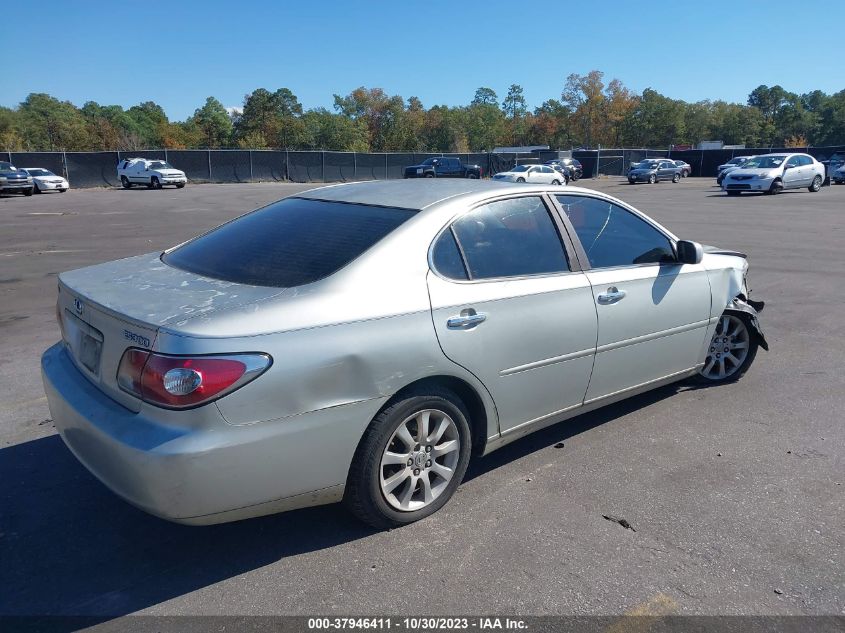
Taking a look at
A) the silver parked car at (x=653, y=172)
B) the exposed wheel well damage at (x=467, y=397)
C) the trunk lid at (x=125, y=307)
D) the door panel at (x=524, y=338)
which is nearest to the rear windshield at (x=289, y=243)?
the trunk lid at (x=125, y=307)

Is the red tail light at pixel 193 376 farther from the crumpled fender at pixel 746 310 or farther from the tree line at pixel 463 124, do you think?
the tree line at pixel 463 124

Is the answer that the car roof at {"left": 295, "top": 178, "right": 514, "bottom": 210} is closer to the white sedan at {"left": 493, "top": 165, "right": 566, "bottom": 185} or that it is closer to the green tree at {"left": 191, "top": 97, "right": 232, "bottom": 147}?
the white sedan at {"left": 493, "top": 165, "right": 566, "bottom": 185}

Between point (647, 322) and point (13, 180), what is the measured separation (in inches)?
1329

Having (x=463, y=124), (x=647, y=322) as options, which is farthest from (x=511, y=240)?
(x=463, y=124)

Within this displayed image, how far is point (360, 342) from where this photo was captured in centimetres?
299

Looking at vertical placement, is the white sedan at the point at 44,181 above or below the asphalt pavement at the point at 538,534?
above

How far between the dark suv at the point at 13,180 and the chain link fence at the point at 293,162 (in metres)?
8.76

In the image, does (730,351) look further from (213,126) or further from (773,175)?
(213,126)

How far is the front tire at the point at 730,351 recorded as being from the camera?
5.25 meters

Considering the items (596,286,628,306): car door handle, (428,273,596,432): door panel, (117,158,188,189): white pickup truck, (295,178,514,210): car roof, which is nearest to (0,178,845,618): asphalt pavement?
(428,273,596,432): door panel

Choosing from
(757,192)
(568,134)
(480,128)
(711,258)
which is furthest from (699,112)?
(711,258)

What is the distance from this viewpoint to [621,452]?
13.8ft

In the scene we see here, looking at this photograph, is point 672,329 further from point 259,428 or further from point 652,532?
point 259,428

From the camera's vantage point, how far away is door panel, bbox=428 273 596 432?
3385 millimetres
